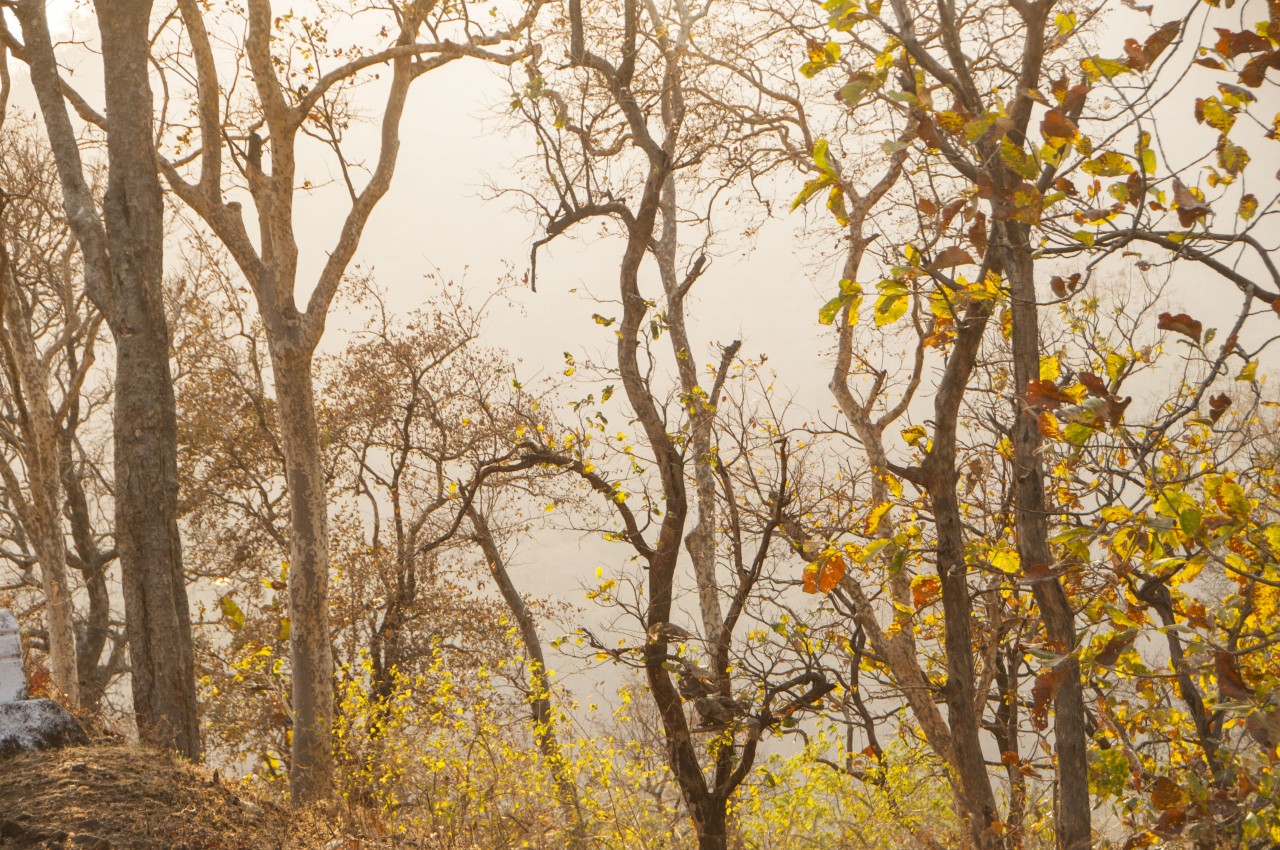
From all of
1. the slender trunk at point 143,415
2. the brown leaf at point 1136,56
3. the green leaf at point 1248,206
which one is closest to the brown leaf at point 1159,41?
the brown leaf at point 1136,56

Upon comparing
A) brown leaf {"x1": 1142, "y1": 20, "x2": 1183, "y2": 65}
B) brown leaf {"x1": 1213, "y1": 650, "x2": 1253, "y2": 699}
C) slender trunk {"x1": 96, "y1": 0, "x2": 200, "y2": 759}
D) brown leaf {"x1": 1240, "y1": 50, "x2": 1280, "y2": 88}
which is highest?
slender trunk {"x1": 96, "y1": 0, "x2": 200, "y2": 759}

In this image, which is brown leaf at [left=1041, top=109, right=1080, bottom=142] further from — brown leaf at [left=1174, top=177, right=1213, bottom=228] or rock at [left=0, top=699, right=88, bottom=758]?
rock at [left=0, top=699, right=88, bottom=758]

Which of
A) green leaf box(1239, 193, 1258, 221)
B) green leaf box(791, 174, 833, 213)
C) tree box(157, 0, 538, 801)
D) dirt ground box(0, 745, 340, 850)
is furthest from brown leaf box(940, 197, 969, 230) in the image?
tree box(157, 0, 538, 801)

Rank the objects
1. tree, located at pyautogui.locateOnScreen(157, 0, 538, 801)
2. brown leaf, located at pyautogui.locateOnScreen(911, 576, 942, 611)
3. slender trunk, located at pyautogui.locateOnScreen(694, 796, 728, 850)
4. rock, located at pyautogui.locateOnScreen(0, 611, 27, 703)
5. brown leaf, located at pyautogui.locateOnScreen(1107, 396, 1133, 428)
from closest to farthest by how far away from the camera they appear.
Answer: brown leaf, located at pyautogui.locateOnScreen(1107, 396, 1133, 428), brown leaf, located at pyautogui.locateOnScreen(911, 576, 942, 611), rock, located at pyautogui.locateOnScreen(0, 611, 27, 703), slender trunk, located at pyautogui.locateOnScreen(694, 796, 728, 850), tree, located at pyautogui.locateOnScreen(157, 0, 538, 801)

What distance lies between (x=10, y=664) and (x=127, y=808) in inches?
54.5

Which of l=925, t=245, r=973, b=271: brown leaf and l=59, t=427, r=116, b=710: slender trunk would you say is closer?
l=925, t=245, r=973, b=271: brown leaf

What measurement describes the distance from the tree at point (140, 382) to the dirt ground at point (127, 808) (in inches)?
36.8

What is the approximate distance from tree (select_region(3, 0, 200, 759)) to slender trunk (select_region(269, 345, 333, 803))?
9.78 ft

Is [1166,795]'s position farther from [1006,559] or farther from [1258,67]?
[1258,67]

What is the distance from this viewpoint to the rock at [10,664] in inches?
202

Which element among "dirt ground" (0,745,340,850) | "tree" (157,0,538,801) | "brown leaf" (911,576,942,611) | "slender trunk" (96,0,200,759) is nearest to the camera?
"brown leaf" (911,576,942,611)

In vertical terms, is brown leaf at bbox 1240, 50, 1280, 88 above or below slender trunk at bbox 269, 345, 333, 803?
below

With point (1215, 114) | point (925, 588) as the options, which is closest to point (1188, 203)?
point (1215, 114)

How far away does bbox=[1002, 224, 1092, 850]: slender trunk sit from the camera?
4246mm
